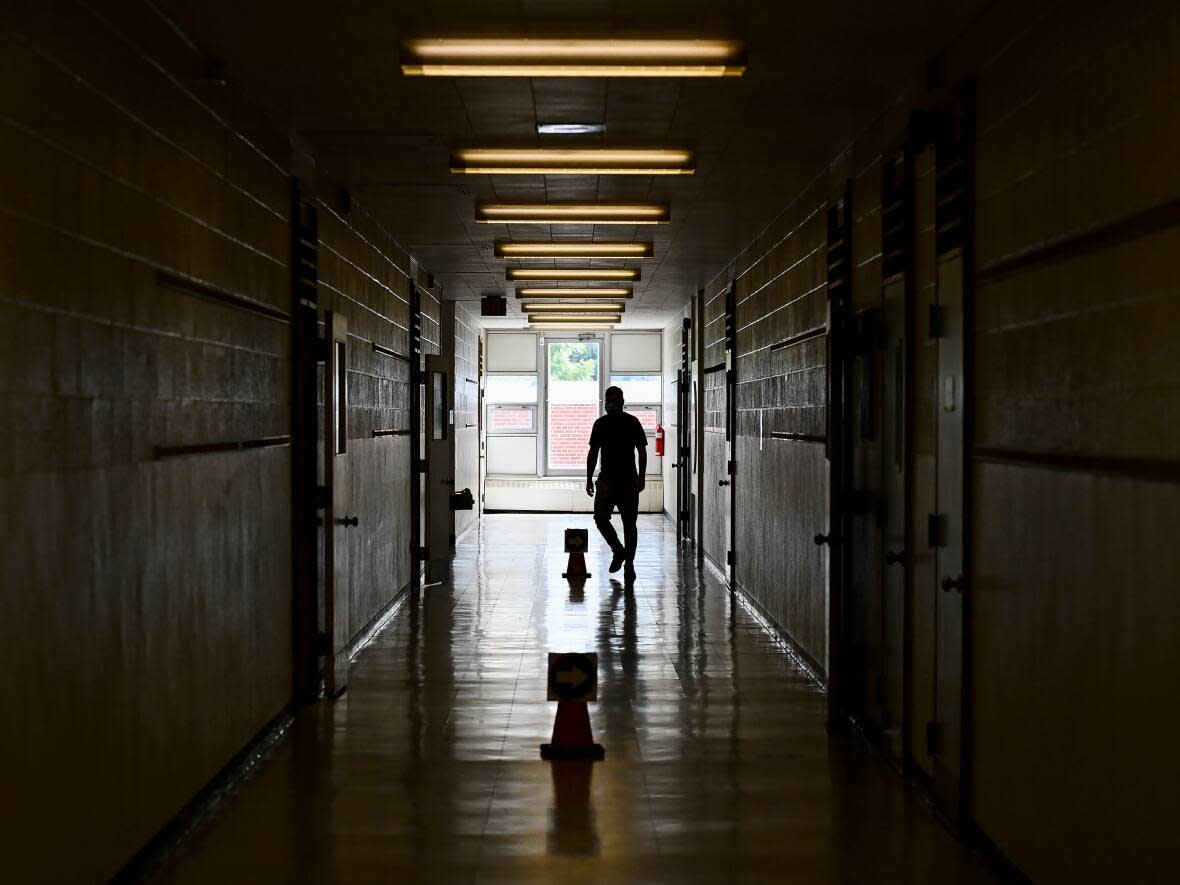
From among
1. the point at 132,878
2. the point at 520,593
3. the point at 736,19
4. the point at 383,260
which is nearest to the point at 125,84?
the point at 736,19

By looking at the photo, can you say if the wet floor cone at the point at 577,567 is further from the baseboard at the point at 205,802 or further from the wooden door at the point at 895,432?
the wooden door at the point at 895,432

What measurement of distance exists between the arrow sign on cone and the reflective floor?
31 cm

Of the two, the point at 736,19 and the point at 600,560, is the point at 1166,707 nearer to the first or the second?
the point at 736,19

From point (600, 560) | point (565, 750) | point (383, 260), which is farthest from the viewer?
point (600, 560)

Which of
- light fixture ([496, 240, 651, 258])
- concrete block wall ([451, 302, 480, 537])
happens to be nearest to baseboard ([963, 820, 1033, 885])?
light fixture ([496, 240, 651, 258])

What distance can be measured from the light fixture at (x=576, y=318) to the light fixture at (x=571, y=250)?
606 cm

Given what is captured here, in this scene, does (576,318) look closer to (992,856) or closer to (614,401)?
(614,401)

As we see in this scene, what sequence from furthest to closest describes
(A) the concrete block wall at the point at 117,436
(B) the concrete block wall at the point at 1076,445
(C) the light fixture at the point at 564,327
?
(C) the light fixture at the point at 564,327
(A) the concrete block wall at the point at 117,436
(B) the concrete block wall at the point at 1076,445

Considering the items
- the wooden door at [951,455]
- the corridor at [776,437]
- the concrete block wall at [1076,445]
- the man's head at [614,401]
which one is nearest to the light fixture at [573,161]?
the corridor at [776,437]

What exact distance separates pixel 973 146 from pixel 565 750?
2.92m

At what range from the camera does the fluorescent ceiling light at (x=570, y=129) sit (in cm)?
613

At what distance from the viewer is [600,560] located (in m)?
13.2

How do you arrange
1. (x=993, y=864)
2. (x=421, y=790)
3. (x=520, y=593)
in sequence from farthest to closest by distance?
(x=520, y=593)
(x=421, y=790)
(x=993, y=864)

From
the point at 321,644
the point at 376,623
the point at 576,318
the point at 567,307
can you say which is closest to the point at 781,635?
the point at 376,623
